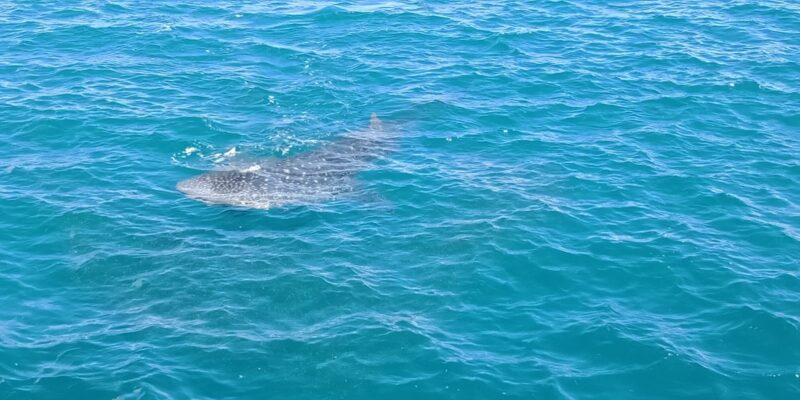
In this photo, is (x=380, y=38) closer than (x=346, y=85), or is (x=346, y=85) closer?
(x=346, y=85)

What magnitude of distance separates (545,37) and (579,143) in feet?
60.0

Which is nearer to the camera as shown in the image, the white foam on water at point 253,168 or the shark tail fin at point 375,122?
the white foam on water at point 253,168

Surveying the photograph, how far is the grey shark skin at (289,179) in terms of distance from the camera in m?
43.9

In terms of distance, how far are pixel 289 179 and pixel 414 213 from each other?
24.1ft

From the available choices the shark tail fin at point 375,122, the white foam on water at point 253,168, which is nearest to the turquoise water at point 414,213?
the shark tail fin at point 375,122

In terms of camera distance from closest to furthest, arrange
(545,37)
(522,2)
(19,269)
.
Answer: (19,269), (545,37), (522,2)

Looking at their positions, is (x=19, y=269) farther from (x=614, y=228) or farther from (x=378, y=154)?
(x=614, y=228)

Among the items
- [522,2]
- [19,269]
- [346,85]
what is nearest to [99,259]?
[19,269]

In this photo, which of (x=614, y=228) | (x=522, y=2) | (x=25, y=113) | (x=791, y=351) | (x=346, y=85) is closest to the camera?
(x=791, y=351)

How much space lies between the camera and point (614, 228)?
→ 137 ft

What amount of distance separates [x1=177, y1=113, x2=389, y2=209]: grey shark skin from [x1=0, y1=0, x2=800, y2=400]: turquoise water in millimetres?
969

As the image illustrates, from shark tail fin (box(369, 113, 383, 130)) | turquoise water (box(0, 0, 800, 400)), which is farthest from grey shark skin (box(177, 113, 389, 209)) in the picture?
shark tail fin (box(369, 113, 383, 130))

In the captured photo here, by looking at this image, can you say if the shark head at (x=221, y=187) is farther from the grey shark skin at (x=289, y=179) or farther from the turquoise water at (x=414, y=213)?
the turquoise water at (x=414, y=213)

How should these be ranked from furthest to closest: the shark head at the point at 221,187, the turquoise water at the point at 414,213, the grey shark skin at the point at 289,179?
the grey shark skin at the point at 289,179 < the shark head at the point at 221,187 < the turquoise water at the point at 414,213
